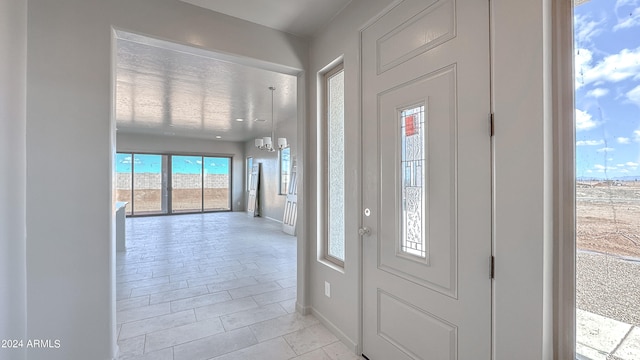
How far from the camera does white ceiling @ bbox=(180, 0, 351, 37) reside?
2248 millimetres

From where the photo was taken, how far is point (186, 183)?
10398 mm

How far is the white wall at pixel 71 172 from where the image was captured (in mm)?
1787

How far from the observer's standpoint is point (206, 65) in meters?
3.82

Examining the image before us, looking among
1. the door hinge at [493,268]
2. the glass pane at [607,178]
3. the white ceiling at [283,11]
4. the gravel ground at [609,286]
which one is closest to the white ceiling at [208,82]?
the white ceiling at [283,11]

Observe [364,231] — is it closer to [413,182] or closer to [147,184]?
[413,182]

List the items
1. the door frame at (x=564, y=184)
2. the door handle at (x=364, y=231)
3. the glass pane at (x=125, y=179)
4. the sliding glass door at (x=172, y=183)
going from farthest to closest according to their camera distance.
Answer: the sliding glass door at (x=172, y=183), the glass pane at (x=125, y=179), the door handle at (x=364, y=231), the door frame at (x=564, y=184)

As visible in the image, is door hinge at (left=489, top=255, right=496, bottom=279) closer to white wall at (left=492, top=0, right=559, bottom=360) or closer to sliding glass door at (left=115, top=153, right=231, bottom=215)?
white wall at (left=492, top=0, right=559, bottom=360)

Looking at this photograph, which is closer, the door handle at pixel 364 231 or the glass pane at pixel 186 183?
the door handle at pixel 364 231

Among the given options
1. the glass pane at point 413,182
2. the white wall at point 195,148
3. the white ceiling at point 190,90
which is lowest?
the glass pane at point 413,182

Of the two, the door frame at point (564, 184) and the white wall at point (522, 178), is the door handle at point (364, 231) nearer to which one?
the white wall at point (522, 178)

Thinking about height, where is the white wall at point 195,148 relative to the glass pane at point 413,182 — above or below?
above

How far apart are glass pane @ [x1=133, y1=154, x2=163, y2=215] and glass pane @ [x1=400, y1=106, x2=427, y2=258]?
10.3 m

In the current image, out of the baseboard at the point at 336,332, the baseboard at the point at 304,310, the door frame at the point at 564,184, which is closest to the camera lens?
the door frame at the point at 564,184

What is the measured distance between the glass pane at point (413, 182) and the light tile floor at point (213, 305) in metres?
1.10
